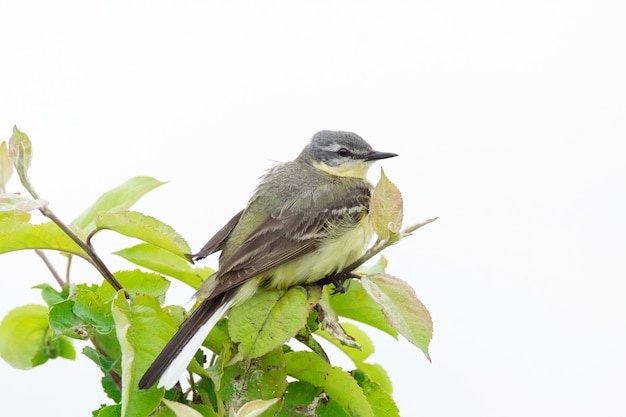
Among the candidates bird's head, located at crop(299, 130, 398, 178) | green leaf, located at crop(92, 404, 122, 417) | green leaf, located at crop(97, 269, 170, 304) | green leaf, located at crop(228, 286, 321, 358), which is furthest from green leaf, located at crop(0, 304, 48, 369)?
bird's head, located at crop(299, 130, 398, 178)

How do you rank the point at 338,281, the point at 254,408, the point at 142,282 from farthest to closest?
1. the point at 338,281
2. the point at 142,282
3. the point at 254,408

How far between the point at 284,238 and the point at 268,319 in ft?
3.98

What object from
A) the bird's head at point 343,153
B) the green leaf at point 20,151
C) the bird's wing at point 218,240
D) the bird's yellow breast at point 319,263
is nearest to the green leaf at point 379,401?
the bird's yellow breast at point 319,263

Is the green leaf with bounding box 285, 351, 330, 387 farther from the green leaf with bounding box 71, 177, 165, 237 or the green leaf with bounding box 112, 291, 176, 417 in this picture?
the green leaf with bounding box 71, 177, 165, 237

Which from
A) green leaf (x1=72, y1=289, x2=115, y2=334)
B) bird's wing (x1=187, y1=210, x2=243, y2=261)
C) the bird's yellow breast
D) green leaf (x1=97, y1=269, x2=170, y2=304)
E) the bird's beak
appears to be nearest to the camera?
green leaf (x1=72, y1=289, x2=115, y2=334)

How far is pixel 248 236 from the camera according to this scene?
377 cm

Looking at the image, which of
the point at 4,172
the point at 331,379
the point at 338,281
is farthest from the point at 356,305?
the point at 4,172

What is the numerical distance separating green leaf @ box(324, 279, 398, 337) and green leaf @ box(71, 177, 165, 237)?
824 mm

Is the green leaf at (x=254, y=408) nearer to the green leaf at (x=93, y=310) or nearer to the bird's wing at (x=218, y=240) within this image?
the green leaf at (x=93, y=310)

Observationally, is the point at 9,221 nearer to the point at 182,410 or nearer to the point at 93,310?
the point at 93,310

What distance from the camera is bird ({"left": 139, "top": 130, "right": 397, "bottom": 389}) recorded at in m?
3.14

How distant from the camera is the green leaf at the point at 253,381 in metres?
2.46

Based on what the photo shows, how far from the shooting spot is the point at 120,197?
3.18 metres

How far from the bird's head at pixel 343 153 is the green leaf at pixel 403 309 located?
Answer: 9.24 ft
